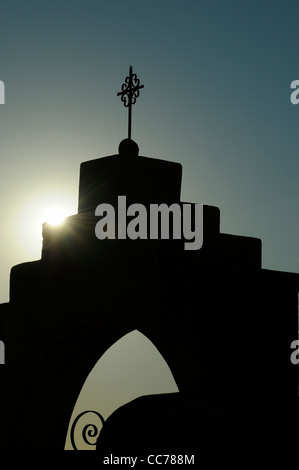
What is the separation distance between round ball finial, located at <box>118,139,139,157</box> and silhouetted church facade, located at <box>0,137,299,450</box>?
15 millimetres

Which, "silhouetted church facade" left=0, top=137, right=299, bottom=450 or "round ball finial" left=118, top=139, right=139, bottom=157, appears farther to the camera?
"round ball finial" left=118, top=139, right=139, bottom=157

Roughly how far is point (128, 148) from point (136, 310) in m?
2.14

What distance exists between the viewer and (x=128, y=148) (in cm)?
979

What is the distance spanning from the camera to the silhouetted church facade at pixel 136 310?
8.32 meters

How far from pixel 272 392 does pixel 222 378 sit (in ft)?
2.49

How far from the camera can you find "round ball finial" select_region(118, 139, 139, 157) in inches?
385

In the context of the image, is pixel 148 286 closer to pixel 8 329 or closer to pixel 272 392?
pixel 272 392

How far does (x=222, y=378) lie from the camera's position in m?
8.09

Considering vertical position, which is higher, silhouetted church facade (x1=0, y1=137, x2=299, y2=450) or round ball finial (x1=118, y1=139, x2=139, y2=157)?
round ball finial (x1=118, y1=139, x2=139, y2=157)

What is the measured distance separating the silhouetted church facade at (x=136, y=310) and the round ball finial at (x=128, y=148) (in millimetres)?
15

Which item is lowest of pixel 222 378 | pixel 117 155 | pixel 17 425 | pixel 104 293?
pixel 17 425

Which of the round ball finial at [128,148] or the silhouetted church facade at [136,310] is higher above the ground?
the round ball finial at [128,148]

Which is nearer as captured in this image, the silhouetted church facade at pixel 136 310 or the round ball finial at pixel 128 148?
the silhouetted church facade at pixel 136 310
